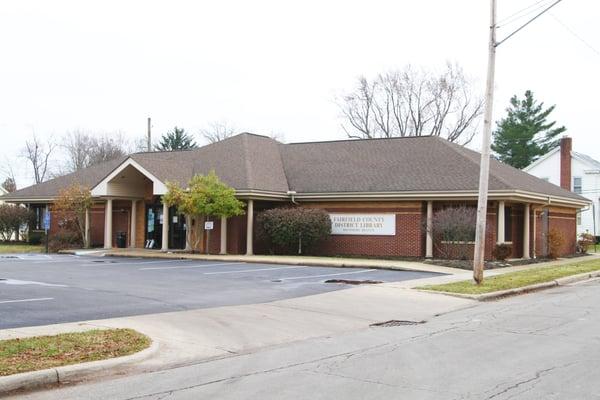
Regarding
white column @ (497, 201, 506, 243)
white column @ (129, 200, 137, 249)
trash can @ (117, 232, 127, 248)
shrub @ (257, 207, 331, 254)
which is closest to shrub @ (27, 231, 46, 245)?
trash can @ (117, 232, 127, 248)

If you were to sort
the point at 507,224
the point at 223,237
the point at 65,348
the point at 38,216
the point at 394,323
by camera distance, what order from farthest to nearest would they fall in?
1. the point at 38,216
2. the point at 223,237
3. the point at 507,224
4. the point at 394,323
5. the point at 65,348

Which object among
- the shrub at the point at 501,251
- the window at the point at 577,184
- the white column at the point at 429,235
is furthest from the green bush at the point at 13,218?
the window at the point at 577,184

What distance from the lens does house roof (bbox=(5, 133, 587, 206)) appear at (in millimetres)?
28344

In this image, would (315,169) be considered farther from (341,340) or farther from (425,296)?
(341,340)

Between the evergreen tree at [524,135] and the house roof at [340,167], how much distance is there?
1470 inches

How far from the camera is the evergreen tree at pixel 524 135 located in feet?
232

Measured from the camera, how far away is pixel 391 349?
31.9 feet

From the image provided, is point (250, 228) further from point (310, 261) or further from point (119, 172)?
point (119, 172)

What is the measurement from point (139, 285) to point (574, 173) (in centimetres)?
4557

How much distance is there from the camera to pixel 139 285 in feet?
56.7

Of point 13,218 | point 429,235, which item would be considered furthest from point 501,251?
point 13,218

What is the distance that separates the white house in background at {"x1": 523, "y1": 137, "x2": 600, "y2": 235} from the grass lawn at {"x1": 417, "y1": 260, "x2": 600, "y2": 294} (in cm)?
2860

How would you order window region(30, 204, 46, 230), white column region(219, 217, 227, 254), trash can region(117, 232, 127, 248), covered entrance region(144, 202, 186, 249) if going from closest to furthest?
white column region(219, 217, 227, 254), covered entrance region(144, 202, 186, 249), trash can region(117, 232, 127, 248), window region(30, 204, 46, 230)

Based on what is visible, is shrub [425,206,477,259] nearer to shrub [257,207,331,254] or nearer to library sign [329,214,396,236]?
Answer: library sign [329,214,396,236]
